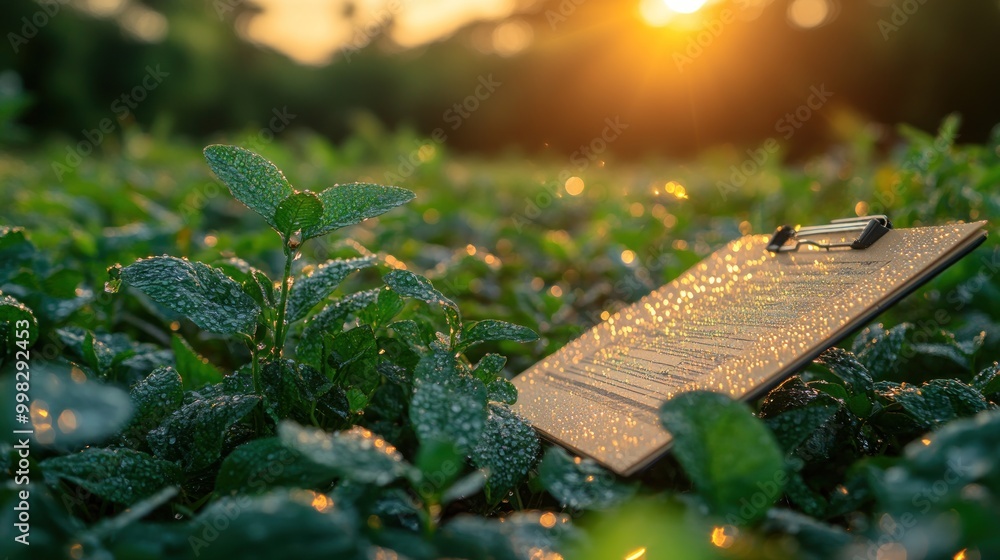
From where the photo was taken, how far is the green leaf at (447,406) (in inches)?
30.5

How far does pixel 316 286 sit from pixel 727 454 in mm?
609

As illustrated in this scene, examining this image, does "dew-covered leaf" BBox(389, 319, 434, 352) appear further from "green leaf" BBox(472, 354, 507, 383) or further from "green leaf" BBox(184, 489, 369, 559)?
"green leaf" BBox(184, 489, 369, 559)

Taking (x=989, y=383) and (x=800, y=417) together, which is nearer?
(x=800, y=417)

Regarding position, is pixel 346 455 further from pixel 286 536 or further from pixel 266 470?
pixel 266 470

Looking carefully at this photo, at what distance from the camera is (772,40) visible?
10445mm

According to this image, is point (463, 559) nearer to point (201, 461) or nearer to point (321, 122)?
point (201, 461)

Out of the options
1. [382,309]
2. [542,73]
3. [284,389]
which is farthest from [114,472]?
[542,73]

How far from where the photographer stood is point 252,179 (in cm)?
100

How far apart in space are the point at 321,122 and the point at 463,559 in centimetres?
1512

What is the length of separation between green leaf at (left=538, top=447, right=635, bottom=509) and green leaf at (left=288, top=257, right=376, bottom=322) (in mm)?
427

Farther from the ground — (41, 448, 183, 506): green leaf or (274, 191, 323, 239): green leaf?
(274, 191, 323, 239): green leaf

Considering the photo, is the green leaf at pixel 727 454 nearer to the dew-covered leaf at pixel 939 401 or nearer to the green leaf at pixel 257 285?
the dew-covered leaf at pixel 939 401

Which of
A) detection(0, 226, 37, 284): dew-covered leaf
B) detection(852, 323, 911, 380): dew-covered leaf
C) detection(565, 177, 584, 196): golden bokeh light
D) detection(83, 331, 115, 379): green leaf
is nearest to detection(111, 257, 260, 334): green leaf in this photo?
detection(83, 331, 115, 379): green leaf

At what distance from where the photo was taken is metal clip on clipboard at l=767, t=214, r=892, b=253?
3.66ft
